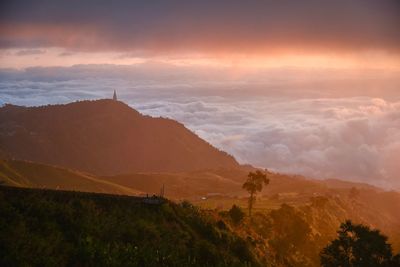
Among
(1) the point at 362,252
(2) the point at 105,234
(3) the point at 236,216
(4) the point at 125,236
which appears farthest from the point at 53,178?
(1) the point at 362,252

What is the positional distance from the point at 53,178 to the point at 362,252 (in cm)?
14185

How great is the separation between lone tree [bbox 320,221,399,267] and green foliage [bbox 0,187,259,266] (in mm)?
7714

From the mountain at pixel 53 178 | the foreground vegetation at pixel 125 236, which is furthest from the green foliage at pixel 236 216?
the mountain at pixel 53 178

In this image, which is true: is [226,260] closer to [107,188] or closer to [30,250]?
[30,250]

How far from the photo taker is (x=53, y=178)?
172750 millimetres

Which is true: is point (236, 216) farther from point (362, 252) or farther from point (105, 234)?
point (105, 234)

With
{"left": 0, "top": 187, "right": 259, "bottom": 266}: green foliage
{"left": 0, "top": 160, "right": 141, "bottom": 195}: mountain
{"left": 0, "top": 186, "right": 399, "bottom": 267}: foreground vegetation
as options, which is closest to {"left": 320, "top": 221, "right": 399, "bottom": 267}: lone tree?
{"left": 0, "top": 186, "right": 399, "bottom": 267}: foreground vegetation

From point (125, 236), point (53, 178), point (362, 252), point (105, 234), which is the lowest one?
point (362, 252)

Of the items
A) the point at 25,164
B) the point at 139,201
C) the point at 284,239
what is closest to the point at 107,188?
the point at 25,164

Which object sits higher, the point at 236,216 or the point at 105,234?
the point at 236,216

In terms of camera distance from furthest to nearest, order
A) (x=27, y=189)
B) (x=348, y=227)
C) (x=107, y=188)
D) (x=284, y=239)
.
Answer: (x=107, y=188), (x=284, y=239), (x=348, y=227), (x=27, y=189)

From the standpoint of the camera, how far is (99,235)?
40969 millimetres

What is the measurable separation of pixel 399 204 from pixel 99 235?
181044 mm

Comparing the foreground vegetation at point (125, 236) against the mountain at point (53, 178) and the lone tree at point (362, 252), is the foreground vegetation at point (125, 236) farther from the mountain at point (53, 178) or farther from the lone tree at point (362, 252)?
the mountain at point (53, 178)
